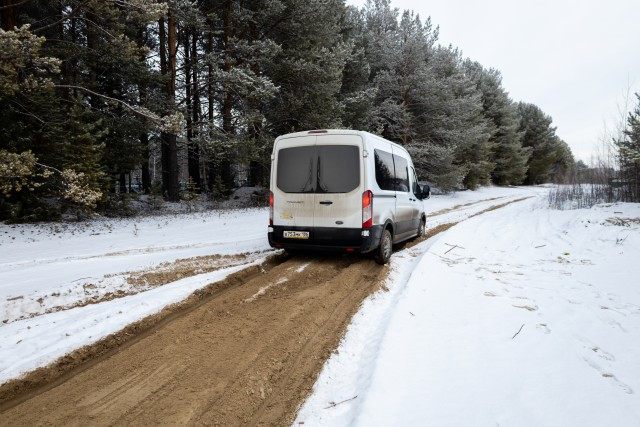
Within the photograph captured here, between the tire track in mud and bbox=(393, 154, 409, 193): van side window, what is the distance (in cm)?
346

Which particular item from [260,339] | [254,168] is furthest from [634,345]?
[254,168]

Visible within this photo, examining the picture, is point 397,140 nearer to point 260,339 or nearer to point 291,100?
point 291,100

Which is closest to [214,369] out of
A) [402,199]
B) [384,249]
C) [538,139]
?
[384,249]

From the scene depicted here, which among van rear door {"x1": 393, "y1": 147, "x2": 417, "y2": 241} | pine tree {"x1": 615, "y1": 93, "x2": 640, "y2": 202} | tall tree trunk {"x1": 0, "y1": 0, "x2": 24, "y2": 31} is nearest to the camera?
van rear door {"x1": 393, "y1": 147, "x2": 417, "y2": 241}

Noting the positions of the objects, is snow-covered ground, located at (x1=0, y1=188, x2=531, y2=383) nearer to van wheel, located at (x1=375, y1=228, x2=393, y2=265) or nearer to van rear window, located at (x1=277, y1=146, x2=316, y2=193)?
van rear window, located at (x1=277, y1=146, x2=316, y2=193)

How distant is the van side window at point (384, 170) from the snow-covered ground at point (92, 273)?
117 inches

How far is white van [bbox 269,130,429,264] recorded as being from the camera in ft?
20.1

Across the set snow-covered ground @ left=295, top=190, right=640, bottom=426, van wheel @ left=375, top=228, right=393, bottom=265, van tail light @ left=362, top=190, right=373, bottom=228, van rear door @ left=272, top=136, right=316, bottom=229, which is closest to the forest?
van rear door @ left=272, top=136, right=316, bottom=229

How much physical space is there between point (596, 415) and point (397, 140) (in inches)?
930

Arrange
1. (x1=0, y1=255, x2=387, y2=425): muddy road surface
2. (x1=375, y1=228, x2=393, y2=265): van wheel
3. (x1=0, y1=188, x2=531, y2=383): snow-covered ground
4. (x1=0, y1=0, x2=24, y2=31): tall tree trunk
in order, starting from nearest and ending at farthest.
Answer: (x1=0, y1=255, x2=387, y2=425): muddy road surface < (x1=0, y1=188, x2=531, y2=383): snow-covered ground < (x1=375, y1=228, x2=393, y2=265): van wheel < (x1=0, y1=0, x2=24, y2=31): tall tree trunk

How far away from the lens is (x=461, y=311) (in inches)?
169

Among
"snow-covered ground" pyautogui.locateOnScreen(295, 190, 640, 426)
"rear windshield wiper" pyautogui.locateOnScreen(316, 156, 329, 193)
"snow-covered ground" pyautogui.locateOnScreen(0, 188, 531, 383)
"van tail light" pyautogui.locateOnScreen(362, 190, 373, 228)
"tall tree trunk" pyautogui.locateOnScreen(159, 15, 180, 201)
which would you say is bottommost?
"snow-covered ground" pyautogui.locateOnScreen(295, 190, 640, 426)

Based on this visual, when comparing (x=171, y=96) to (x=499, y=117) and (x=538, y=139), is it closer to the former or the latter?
(x=499, y=117)

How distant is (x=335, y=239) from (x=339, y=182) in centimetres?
103
